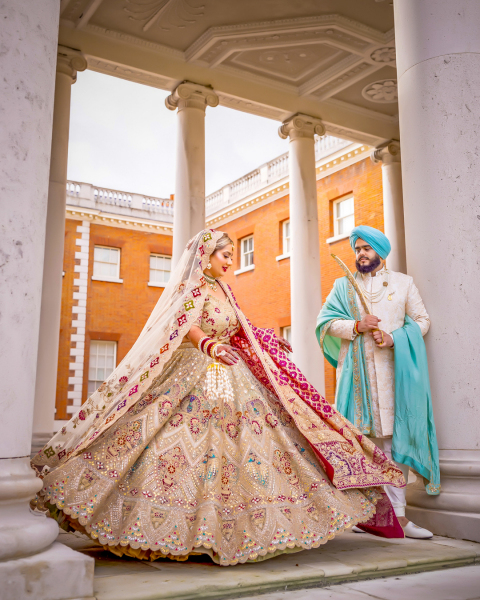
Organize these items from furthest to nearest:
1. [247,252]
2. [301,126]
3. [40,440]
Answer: [247,252] < [301,126] < [40,440]

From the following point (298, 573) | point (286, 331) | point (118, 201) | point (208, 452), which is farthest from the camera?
point (118, 201)

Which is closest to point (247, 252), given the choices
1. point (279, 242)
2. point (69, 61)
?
point (279, 242)

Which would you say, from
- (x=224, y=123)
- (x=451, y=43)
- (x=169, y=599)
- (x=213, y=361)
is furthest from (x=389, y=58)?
(x=224, y=123)

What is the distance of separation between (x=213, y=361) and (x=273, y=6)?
636 centimetres

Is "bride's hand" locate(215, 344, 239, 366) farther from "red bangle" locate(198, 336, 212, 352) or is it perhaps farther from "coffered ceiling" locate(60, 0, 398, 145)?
"coffered ceiling" locate(60, 0, 398, 145)

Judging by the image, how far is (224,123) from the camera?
24.3 m

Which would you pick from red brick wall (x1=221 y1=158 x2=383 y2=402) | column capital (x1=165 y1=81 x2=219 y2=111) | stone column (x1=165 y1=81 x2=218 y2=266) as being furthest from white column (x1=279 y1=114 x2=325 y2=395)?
red brick wall (x1=221 y1=158 x2=383 y2=402)

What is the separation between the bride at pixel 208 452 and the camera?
312 centimetres

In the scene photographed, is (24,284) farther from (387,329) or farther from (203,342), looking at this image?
(387,329)

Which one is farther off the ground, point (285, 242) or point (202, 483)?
point (285, 242)

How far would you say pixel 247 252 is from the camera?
19625 millimetres

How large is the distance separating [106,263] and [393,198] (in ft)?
38.4

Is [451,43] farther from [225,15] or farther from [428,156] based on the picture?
[225,15]

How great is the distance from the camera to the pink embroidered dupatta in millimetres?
3576
